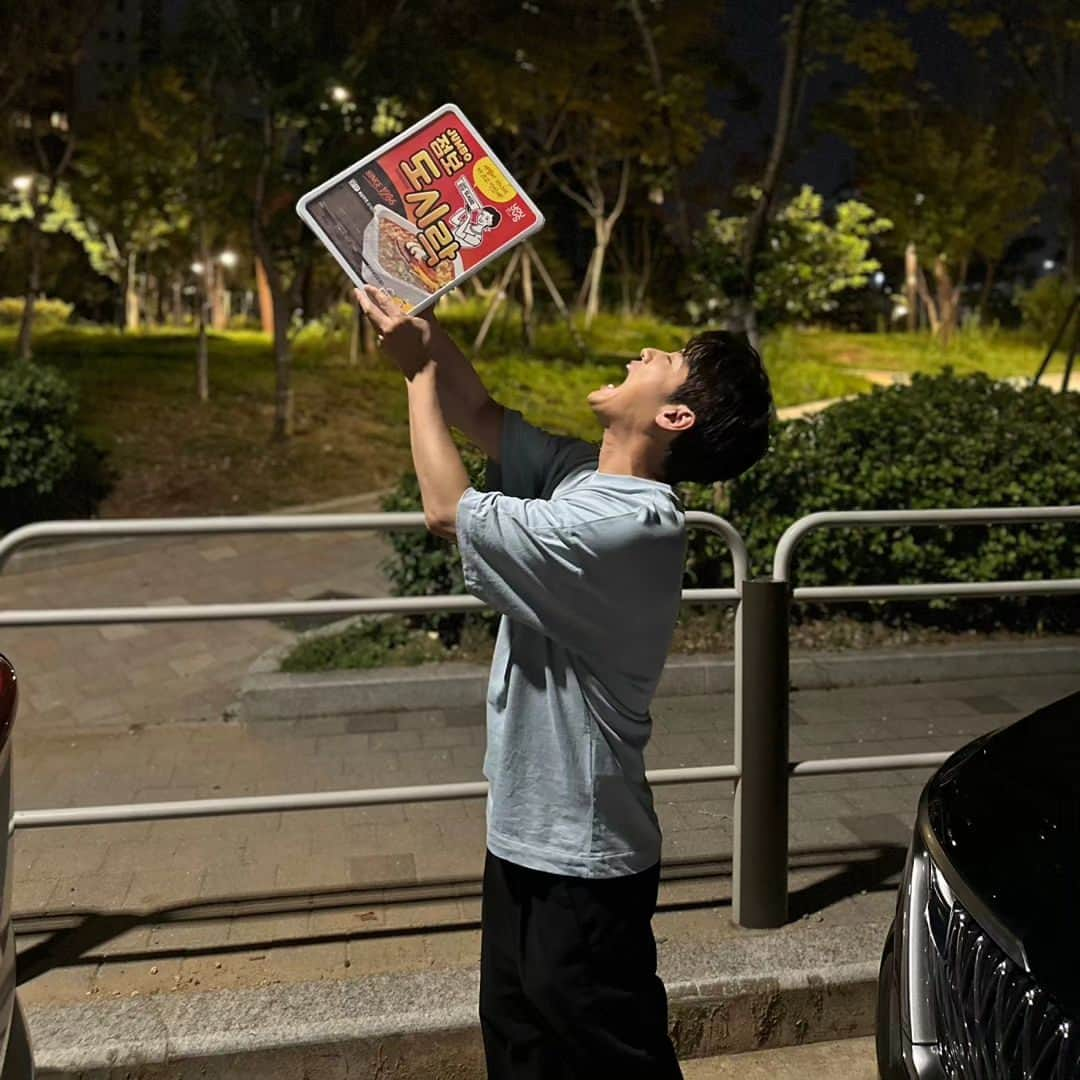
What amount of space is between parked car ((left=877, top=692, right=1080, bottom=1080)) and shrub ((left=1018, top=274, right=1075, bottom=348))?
63.0 ft

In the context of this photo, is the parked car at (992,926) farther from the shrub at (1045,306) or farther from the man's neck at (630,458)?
the shrub at (1045,306)

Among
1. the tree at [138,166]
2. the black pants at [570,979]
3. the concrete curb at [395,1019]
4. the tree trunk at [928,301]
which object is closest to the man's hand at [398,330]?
the black pants at [570,979]

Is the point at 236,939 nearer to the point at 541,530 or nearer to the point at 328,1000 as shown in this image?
the point at 328,1000

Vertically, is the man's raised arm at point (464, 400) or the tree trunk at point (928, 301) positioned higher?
the tree trunk at point (928, 301)

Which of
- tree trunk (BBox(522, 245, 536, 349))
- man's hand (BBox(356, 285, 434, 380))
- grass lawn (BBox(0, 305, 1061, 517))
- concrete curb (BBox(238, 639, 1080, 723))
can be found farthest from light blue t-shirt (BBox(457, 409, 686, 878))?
tree trunk (BBox(522, 245, 536, 349))

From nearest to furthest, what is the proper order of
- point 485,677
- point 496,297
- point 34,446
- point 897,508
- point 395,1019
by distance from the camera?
point 395,1019 < point 485,677 < point 897,508 < point 34,446 < point 496,297

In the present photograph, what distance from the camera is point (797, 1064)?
2.95m

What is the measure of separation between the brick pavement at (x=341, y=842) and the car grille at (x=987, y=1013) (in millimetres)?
1085

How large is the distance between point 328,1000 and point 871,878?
5.36 ft

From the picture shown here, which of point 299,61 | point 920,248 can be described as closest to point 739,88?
point 299,61

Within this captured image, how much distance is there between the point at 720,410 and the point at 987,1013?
3.57ft

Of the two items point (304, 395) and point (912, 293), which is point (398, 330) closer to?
point (304, 395)

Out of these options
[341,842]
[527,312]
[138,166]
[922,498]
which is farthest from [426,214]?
[527,312]

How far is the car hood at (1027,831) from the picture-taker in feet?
6.47
